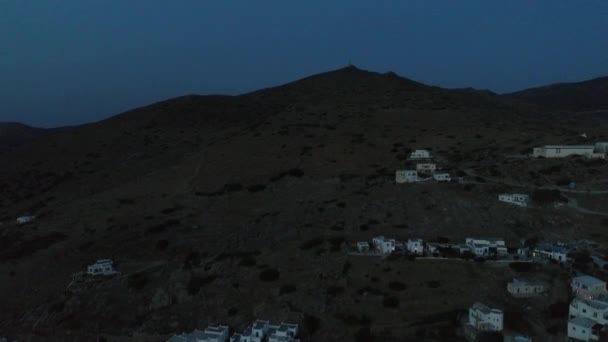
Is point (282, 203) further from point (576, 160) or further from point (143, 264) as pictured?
point (576, 160)

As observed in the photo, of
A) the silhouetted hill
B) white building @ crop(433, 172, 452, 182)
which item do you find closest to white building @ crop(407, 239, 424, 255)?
white building @ crop(433, 172, 452, 182)

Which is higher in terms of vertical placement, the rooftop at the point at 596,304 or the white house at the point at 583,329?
the rooftop at the point at 596,304

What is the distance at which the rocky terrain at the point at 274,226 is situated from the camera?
30.7 meters

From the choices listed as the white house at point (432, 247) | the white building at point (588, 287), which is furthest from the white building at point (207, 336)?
the white building at point (588, 287)

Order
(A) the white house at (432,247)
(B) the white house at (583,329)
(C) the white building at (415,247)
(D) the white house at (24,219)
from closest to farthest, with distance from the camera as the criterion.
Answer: (B) the white house at (583,329) → (A) the white house at (432,247) → (C) the white building at (415,247) → (D) the white house at (24,219)

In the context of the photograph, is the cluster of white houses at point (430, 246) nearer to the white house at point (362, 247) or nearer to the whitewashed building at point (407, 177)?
the white house at point (362, 247)

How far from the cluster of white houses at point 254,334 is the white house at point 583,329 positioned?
14162 millimetres

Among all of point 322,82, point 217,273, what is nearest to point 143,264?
point 217,273

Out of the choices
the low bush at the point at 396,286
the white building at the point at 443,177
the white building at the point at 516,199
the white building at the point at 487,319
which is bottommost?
the white building at the point at 487,319

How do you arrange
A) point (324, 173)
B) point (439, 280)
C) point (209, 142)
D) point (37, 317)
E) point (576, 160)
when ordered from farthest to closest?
point (209, 142)
point (324, 173)
point (576, 160)
point (37, 317)
point (439, 280)

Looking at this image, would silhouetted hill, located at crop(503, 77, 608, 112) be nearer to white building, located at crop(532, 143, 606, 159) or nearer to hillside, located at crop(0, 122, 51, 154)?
white building, located at crop(532, 143, 606, 159)

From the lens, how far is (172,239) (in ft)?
138

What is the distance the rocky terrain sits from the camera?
30703mm

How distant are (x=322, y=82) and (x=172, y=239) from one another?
85280 millimetres
